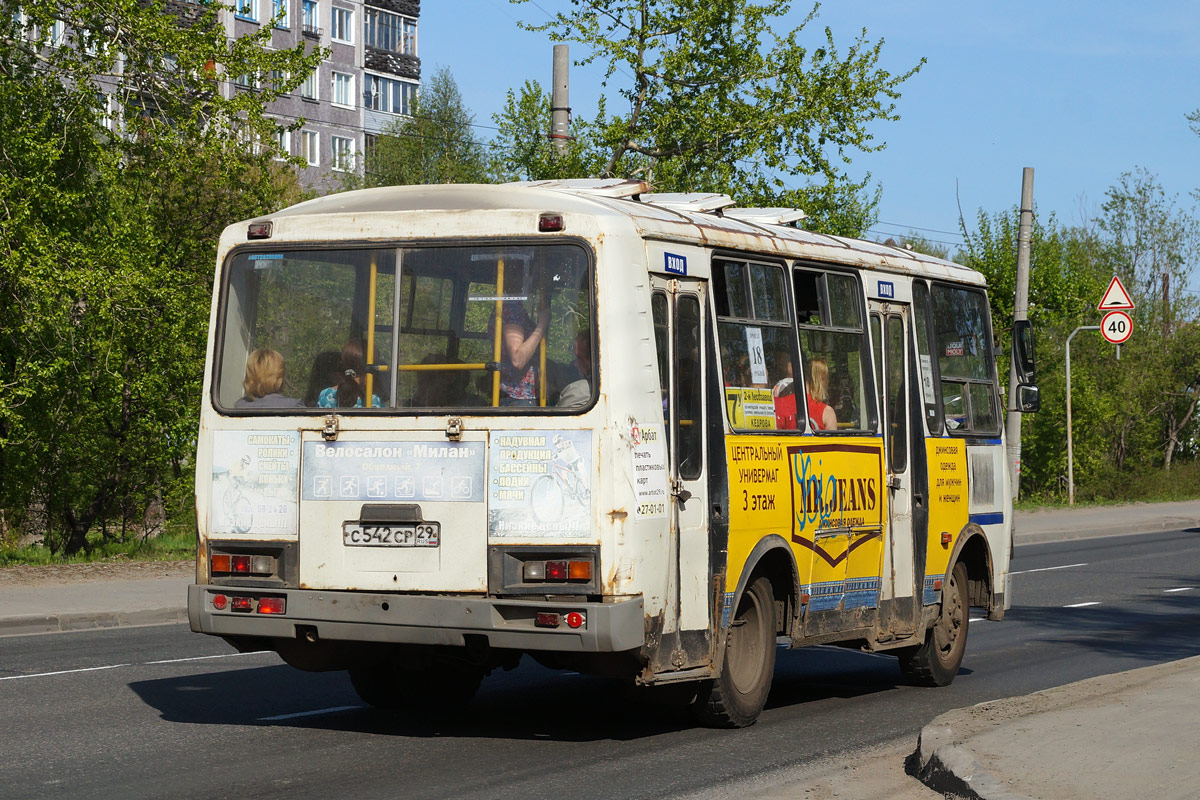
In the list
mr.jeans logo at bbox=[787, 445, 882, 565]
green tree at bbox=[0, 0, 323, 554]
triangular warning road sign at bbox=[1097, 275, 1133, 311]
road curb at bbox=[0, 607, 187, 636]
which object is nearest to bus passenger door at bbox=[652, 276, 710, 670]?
mr.jeans logo at bbox=[787, 445, 882, 565]

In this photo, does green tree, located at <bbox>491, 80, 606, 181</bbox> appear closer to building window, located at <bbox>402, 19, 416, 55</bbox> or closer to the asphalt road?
the asphalt road

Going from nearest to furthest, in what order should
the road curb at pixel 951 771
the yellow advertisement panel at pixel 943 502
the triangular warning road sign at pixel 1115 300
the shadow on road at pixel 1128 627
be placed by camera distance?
the road curb at pixel 951 771 < the yellow advertisement panel at pixel 943 502 < the shadow on road at pixel 1128 627 < the triangular warning road sign at pixel 1115 300

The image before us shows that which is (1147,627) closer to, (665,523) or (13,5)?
(665,523)

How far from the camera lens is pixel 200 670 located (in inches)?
482

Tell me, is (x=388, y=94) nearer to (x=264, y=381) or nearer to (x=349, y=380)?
(x=264, y=381)

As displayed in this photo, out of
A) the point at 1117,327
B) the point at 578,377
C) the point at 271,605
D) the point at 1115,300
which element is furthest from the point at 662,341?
the point at 1115,300

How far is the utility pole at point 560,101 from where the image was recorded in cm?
2031

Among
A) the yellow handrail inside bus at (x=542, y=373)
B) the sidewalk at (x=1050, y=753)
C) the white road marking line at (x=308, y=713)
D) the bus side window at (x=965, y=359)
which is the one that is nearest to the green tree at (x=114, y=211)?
the white road marking line at (x=308, y=713)

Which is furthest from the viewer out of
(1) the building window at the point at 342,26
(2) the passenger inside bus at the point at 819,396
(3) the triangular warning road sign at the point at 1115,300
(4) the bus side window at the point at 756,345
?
(1) the building window at the point at 342,26

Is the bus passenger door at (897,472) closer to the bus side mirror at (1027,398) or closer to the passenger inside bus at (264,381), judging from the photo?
the bus side mirror at (1027,398)

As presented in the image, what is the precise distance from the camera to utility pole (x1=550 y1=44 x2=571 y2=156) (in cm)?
Answer: 2031

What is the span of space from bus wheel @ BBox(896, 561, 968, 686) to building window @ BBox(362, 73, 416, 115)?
2738 inches

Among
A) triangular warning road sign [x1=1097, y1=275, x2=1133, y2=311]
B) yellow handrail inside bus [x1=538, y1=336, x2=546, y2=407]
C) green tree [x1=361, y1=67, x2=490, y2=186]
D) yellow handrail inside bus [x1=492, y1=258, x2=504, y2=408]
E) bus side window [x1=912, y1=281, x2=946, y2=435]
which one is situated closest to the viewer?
yellow handrail inside bus [x1=538, y1=336, x2=546, y2=407]

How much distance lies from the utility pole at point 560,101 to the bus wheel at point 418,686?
10.9 m
